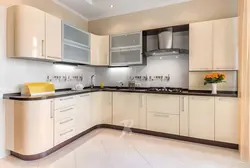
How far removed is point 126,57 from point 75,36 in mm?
1194

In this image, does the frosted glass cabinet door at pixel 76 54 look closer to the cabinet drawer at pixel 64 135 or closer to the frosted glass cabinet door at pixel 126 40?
the frosted glass cabinet door at pixel 126 40

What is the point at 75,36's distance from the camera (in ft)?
11.0

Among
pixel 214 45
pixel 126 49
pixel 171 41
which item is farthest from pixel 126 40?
pixel 214 45

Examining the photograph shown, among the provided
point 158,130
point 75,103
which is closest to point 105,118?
point 75,103

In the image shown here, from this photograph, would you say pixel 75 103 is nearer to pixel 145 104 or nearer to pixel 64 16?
pixel 145 104

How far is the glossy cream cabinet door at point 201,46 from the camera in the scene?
292 centimetres

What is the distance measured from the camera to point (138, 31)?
11.7 ft

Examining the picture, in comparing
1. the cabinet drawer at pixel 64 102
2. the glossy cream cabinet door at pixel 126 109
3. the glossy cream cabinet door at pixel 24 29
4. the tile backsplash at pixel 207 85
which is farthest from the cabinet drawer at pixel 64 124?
the tile backsplash at pixel 207 85

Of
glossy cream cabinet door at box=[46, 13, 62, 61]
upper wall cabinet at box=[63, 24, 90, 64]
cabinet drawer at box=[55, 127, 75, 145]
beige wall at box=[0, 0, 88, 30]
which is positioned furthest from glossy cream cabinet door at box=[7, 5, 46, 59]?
cabinet drawer at box=[55, 127, 75, 145]

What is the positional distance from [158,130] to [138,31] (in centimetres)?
214

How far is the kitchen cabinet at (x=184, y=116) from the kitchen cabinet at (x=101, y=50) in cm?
197

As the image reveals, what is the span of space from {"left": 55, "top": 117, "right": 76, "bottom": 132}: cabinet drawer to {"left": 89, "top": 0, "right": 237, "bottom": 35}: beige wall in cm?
244

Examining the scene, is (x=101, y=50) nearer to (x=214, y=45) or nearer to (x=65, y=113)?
(x=65, y=113)

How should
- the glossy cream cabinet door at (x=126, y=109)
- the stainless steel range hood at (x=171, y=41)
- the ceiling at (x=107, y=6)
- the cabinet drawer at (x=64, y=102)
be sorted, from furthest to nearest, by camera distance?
the ceiling at (x=107, y=6) → the glossy cream cabinet door at (x=126, y=109) → the stainless steel range hood at (x=171, y=41) → the cabinet drawer at (x=64, y=102)
